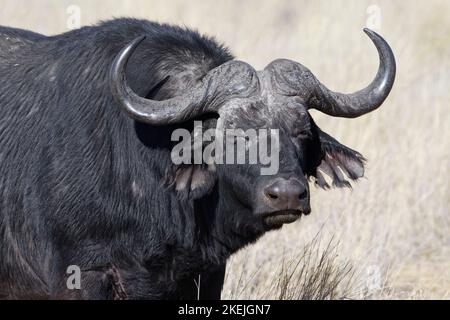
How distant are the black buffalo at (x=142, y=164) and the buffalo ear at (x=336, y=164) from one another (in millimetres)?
46

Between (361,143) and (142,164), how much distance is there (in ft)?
15.4

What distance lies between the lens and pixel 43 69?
689 centimetres

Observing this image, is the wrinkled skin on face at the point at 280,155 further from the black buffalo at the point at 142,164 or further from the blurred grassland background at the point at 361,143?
the blurred grassland background at the point at 361,143

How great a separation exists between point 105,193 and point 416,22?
10098mm

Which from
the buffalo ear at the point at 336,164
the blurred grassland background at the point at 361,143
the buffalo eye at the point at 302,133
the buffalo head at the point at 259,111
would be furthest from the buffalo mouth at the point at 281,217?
the blurred grassland background at the point at 361,143

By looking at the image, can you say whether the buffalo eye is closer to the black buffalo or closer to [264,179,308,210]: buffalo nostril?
the black buffalo

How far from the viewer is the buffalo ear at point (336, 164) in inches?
270

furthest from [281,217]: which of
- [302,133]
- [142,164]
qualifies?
[142,164]

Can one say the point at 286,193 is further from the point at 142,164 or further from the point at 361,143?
the point at 361,143

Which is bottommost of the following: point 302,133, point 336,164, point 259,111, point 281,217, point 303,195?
point 281,217

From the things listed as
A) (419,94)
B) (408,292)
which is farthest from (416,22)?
(408,292)

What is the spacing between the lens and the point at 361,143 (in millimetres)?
10734

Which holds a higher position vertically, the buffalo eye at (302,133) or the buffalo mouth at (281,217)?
the buffalo eye at (302,133)

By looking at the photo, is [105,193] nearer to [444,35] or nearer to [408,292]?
[408,292]
